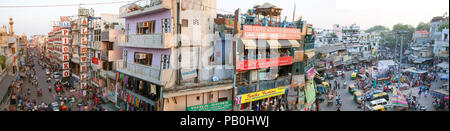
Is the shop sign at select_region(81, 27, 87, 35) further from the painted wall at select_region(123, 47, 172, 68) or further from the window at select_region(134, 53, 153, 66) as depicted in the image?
the window at select_region(134, 53, 153, 66)

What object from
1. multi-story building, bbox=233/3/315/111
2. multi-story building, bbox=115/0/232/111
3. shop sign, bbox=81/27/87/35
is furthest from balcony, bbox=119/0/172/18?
shop sign, bbox=81/27/87/35

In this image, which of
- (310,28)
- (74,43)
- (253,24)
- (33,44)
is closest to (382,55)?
(310,28)

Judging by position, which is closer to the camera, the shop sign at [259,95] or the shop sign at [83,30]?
the shop sign at [259,95]

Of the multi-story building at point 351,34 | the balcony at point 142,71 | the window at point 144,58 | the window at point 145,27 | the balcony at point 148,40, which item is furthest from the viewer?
the multi-story building at point 351,34

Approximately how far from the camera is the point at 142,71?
12.9 metres

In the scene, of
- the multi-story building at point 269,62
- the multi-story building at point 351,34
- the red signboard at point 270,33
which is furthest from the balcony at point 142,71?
the multi-story building at point 351,34

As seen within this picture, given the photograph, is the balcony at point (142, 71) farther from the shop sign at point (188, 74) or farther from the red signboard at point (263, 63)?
the red signboard at point (263, 63)

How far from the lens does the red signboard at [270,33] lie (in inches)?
484

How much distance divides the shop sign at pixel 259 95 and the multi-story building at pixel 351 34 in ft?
105

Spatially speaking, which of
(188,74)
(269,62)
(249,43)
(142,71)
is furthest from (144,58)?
(269,62)

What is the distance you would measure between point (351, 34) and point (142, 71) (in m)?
39.3

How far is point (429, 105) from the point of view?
1986 cm

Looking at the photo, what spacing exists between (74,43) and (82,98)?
849 cm
